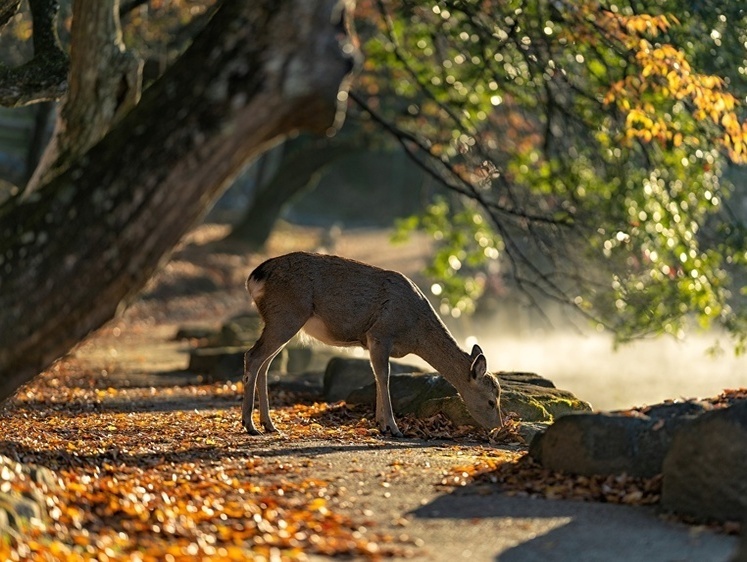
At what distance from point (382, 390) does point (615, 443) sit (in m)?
3.40

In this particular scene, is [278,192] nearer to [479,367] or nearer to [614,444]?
[479,367]

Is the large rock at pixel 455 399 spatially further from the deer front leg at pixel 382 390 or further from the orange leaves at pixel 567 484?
the orange leaves at pixel 567 484

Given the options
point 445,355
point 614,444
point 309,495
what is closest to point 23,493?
point 309,495

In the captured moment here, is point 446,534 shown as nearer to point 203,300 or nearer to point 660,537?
point 660,537

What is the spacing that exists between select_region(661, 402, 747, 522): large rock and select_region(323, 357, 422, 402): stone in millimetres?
6759

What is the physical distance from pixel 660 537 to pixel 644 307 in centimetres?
896

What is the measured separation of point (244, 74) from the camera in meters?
7.31

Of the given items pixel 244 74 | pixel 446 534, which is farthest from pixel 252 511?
pixel 244 74

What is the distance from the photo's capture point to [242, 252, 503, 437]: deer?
38.3ft

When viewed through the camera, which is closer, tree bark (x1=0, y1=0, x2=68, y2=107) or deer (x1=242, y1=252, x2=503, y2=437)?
tree bark (x1=0, y1=0, x2=68, y2=107)

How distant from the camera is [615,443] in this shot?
350 inches

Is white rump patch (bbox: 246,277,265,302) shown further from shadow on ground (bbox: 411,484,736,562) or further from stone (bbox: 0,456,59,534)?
stone (bbox: 0,456,59,534)

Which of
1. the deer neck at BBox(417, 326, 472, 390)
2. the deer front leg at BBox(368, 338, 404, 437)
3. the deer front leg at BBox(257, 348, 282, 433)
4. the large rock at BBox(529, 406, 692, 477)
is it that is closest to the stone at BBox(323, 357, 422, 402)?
the deer neck at BBox(417, 326, 472, 390)

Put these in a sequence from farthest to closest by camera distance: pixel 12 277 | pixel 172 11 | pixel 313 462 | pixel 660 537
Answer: pixel 172 11, pixel 313 462, pixel 660 537, pixel 12 277
